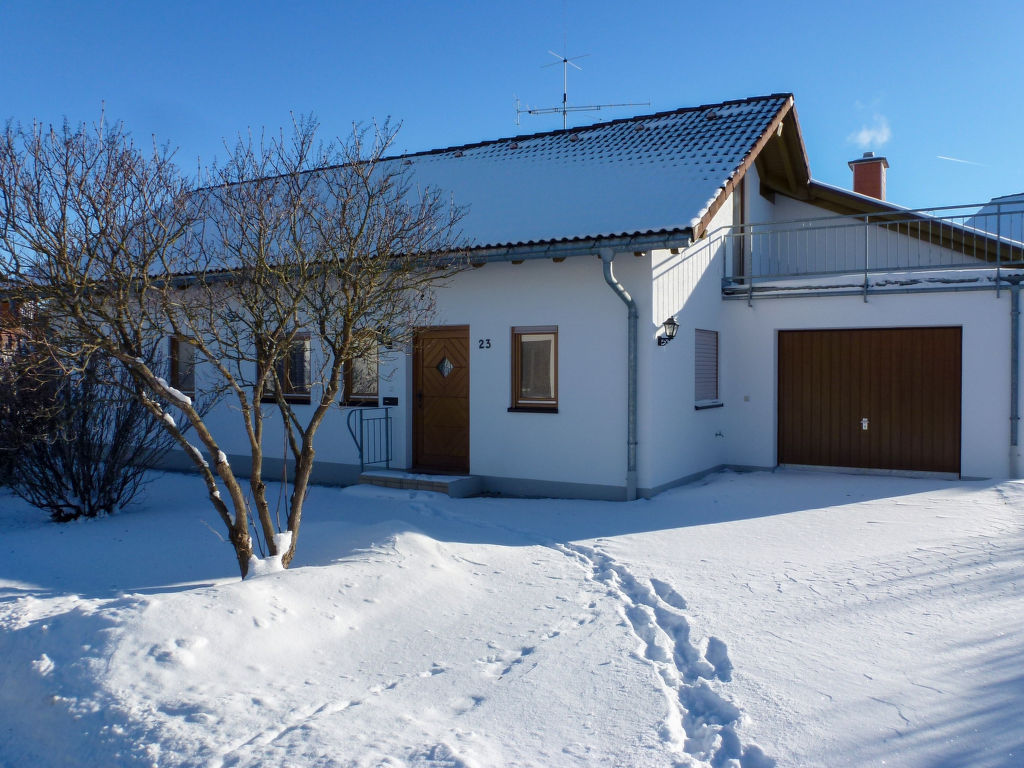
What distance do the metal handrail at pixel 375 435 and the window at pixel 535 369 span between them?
215cm

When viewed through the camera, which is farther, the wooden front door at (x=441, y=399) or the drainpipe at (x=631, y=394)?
the wooden front door at (x=441, y=399)

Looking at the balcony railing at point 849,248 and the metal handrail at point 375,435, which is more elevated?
the balcony railing at point 849,248

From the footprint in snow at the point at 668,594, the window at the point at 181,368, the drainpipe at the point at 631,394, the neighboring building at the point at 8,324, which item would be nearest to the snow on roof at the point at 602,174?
the drainpipe at the point at 631,394

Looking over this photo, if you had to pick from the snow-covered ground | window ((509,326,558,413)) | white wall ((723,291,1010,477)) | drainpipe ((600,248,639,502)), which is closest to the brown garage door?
white wall ((723,291,1010,477))

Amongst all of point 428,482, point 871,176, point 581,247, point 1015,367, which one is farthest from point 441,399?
point 871,176

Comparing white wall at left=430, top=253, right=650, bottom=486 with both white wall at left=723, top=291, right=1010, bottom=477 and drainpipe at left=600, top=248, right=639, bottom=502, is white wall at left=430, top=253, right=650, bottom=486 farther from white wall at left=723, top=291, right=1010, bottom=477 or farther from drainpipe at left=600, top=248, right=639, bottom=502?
white wall at left=723, top=291, right=1010, bottom=477

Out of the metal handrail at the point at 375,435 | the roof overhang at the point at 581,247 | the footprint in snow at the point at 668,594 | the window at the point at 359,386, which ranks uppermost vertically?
the roof overhang at the point at 581,247

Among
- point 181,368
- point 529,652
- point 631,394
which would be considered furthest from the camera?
point 181,368

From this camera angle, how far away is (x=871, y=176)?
56.3 feet

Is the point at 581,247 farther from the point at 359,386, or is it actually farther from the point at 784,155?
the point at 784,155

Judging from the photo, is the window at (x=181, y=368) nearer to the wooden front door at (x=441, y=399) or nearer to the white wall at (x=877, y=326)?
the wooden front door at (x=441, y=399)

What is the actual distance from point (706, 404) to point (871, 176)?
8600 millimetres

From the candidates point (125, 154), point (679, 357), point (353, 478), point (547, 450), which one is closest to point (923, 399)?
point (679, 357)

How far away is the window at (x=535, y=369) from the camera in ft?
35.3
